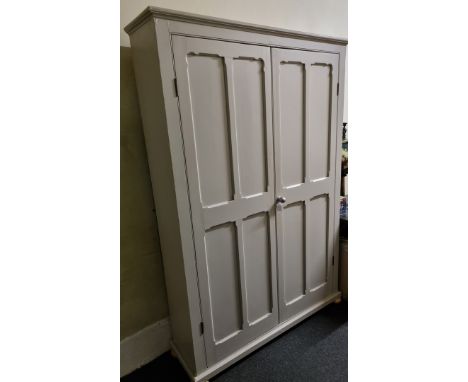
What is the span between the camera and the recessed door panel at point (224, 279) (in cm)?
149

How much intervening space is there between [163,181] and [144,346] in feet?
3.53

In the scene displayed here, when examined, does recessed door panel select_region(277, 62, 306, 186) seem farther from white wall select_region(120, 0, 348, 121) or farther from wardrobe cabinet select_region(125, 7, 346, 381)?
white wall select_region(120, 0, 348, 121)

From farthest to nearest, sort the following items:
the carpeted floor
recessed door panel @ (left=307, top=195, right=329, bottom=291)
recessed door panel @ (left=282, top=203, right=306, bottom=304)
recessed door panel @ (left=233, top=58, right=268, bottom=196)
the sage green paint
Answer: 1. recessed door panel @ (left=307, top=195, right=329, bottom=291)
2. recessed door panel @ (left=282, top=203, right=306, bottom=304)
3. the carpeted floor
4. the sage green paint
5. recessed door panel @ (left=233, top=58, right=268, bottom=196)

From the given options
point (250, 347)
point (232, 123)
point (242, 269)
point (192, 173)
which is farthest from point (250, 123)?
point (250, 347)

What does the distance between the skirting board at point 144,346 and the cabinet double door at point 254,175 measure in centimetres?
39

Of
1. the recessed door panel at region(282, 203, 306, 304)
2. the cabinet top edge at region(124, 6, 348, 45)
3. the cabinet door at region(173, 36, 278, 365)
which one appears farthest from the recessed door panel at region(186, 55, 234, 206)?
the recessed door panel at region(282, 203, 306, 304)

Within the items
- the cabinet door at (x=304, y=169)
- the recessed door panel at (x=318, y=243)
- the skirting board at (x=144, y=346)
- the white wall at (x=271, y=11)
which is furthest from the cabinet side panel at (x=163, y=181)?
the recessed door panel at (x=318, y=243)

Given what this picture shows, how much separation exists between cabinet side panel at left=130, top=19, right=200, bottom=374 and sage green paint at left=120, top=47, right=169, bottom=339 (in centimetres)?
9

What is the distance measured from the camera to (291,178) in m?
1.71

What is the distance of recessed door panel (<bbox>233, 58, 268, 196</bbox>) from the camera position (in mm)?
1400

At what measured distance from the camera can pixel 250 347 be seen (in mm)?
1737
